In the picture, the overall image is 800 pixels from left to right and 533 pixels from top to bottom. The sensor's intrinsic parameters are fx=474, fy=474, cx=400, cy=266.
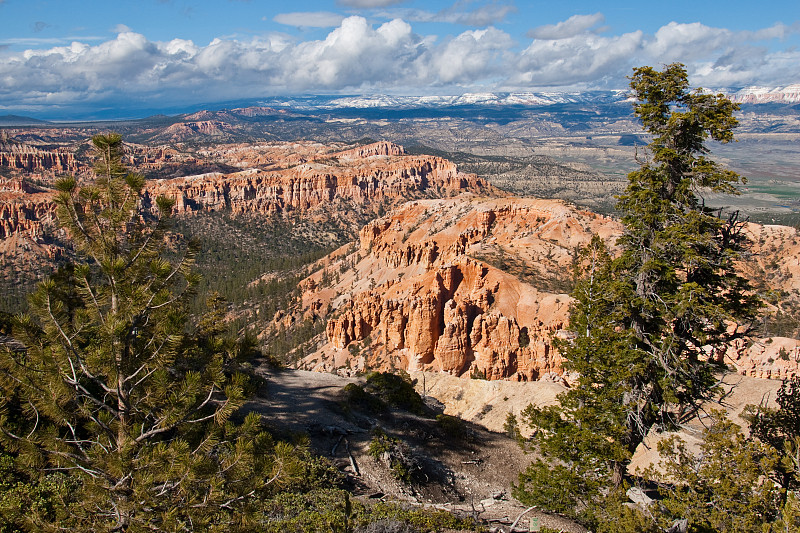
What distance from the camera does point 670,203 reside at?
37.8ft

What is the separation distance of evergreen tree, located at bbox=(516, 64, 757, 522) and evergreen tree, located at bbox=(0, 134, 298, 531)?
329 inches

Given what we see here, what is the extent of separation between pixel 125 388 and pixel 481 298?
42.3 m

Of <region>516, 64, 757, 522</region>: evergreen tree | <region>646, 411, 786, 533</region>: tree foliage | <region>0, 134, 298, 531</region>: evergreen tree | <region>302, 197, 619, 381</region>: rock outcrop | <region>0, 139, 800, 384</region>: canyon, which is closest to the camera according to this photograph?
<region>0, 134, 298, 531</region>: evergreen tree

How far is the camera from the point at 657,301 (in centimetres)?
1165

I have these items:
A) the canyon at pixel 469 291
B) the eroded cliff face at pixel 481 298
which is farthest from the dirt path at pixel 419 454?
the eroded cliff face at pixel 481 298

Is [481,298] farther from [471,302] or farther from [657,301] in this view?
[657,301]

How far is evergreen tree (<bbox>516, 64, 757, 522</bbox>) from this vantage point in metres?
11.1

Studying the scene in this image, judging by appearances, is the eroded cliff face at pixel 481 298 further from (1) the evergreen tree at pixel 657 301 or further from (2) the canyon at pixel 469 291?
(1) the evergreen tree at pixel 657 301

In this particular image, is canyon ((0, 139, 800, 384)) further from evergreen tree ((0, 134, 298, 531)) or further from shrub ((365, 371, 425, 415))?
evergreen tree ((0, 134, 298, 531))

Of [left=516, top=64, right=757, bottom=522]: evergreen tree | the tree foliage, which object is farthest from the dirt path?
the tree foliage

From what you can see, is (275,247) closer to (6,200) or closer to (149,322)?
(6,200)

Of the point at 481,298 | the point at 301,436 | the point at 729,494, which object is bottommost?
the point at 481,298

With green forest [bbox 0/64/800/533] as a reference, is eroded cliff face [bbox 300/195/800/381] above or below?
below

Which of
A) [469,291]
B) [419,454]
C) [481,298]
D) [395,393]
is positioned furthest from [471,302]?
[419,454]
